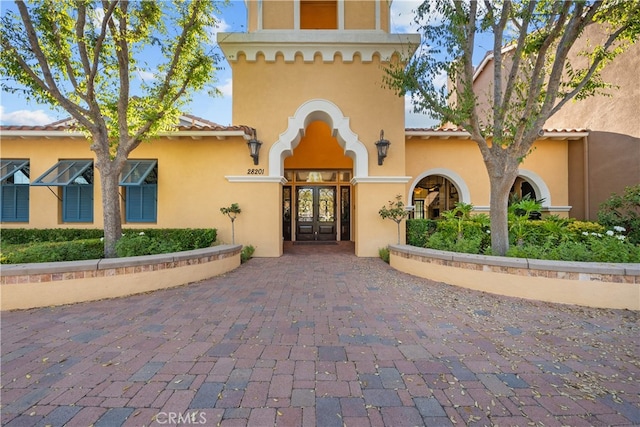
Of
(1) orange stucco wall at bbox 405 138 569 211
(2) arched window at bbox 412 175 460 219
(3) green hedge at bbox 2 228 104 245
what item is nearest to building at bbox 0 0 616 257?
(3) green hedge at bbox 2 228 104 245

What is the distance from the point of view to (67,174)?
819 centimetres

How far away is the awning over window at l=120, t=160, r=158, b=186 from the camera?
7.86 metres

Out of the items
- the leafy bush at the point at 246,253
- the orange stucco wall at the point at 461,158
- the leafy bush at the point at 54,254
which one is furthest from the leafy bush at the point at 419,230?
the leafy bush at the point at 54,254

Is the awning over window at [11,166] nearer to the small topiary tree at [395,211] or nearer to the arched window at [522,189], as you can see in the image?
the small topiary tree at [395,211]

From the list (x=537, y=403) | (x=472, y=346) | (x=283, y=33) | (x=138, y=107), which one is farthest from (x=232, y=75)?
(x=537, y=403)

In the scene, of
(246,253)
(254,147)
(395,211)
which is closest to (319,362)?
(246,253)

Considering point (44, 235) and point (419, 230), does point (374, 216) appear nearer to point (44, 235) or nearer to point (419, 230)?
point (419, 230)

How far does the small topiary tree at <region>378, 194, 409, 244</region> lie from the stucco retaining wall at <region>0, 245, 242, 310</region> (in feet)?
16.9

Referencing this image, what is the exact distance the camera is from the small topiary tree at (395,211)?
7945 millimetres

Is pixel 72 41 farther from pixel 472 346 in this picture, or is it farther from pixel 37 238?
pixel 472 346

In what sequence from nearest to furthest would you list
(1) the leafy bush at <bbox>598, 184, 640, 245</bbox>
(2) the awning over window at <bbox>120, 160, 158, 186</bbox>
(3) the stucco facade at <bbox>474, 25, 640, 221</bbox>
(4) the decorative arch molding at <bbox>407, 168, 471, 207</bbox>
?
(1) the leafy bush at <bbox>598, 184, 640, 245</bbox> < (2) the awning over window at <bbox>120, 160, 158, 186</bbox> < (3) the stucco facade at <bbox>474, 25, 640, 221</bbox> < (4) the decorative arch molding at <bbox>407, 168, 471, 207</bbox>

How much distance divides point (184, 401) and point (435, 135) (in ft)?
31.1

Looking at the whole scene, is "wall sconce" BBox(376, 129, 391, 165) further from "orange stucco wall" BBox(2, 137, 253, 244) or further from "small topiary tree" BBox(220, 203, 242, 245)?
"small topiary tree" BBox(220, 203, 242, 245)

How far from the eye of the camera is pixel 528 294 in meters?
4.57
